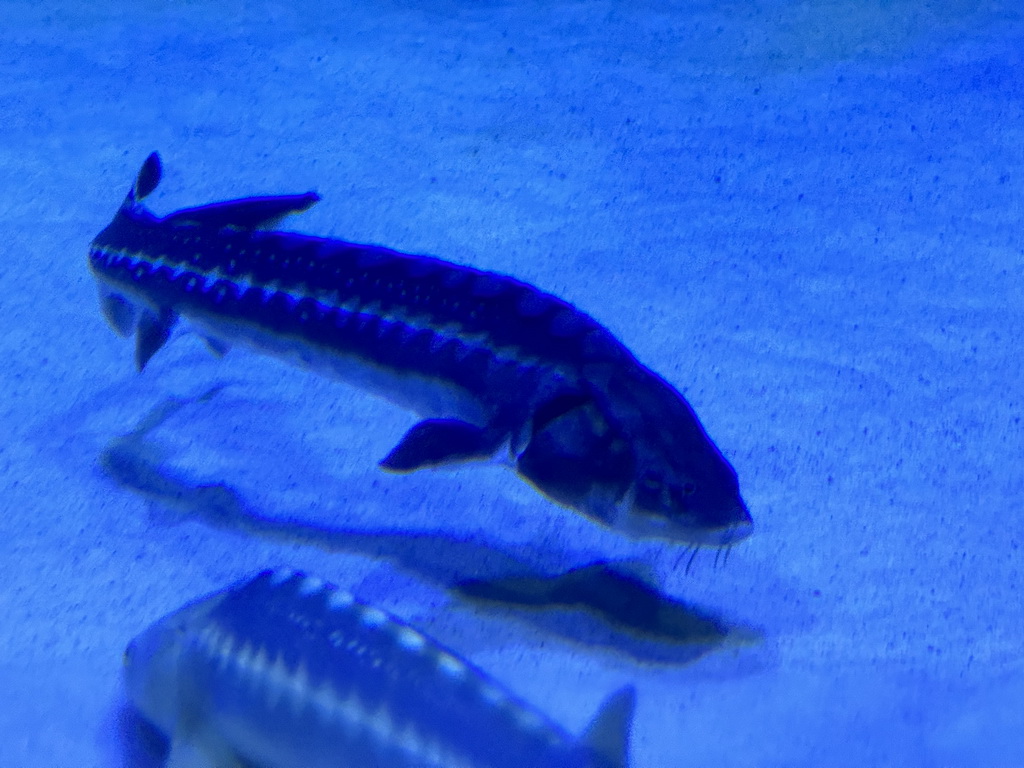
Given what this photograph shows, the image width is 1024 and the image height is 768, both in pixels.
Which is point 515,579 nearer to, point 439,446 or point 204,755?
point 439,446

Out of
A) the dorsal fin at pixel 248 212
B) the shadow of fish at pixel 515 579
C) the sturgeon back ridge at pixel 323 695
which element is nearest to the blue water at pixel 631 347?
the shadow of fish at pixel 515 579

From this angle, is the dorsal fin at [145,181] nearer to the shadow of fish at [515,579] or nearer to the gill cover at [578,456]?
the shadow of fish at [515,579]

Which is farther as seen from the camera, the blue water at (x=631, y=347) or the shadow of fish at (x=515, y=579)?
the shadow of fish at (x=515, y=579)

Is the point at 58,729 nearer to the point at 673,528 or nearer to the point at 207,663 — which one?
the point at 207,663

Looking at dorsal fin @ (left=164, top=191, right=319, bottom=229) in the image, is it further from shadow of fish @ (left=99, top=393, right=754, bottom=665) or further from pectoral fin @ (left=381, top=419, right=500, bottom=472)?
pectoral fin @ (left=381, top=419, right=500, bottom=472)

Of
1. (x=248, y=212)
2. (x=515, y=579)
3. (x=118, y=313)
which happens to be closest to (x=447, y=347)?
(x=515, y=579)

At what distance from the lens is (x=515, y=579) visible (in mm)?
2672

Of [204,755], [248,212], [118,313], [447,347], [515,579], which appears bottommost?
[515,579]

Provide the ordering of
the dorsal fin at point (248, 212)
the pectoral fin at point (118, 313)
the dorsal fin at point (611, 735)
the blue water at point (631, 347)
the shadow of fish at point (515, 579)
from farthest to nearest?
the pectoral fin at point (118, 313), the dorsal fin at point (248, 212), the shadow of fish at point (515, 579), the blue water at point (631, 347), the dorsal fin at point (611, 735)

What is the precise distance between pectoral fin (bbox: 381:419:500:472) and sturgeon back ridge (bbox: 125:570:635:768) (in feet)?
1.50

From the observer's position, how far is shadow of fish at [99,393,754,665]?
2.40 m

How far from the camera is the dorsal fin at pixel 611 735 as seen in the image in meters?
1.67

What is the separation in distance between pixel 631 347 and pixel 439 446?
1.67 metres

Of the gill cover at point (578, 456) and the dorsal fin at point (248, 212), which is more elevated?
the dorsal fin at point (248, 212)
